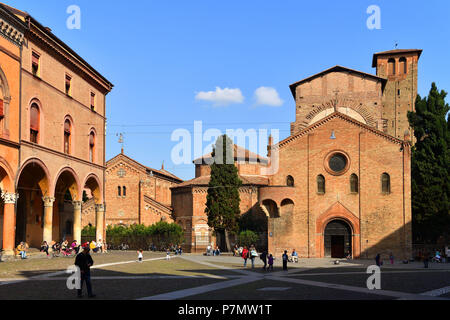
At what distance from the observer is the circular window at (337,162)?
40.6m

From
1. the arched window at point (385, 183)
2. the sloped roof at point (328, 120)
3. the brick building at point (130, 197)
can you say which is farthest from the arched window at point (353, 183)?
the brick building at point (130, 197)

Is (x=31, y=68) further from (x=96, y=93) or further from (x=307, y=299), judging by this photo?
(x=307, y=299)

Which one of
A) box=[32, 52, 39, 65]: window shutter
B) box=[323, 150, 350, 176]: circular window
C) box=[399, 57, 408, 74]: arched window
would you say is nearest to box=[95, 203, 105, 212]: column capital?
box=[32, 52, 39, 65]: window shutter

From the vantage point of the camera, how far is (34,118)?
29.3 metres

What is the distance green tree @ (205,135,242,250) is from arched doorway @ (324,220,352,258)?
1039cm

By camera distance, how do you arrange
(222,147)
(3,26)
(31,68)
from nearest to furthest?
(3,26)
(31,68)
(222,147)

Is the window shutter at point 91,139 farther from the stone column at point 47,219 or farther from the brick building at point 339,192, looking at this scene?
the brick building at point 339,192

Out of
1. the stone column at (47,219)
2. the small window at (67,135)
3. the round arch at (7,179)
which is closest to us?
the round arch at (7,179)

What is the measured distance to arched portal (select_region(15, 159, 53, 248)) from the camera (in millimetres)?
30516

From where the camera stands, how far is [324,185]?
40594 millimetres

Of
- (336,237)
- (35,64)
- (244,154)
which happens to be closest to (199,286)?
(35,64)

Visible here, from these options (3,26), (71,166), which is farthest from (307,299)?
(71,166)

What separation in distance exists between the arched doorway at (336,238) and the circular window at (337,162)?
4122 millimetres

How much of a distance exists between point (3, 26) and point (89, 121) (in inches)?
465
